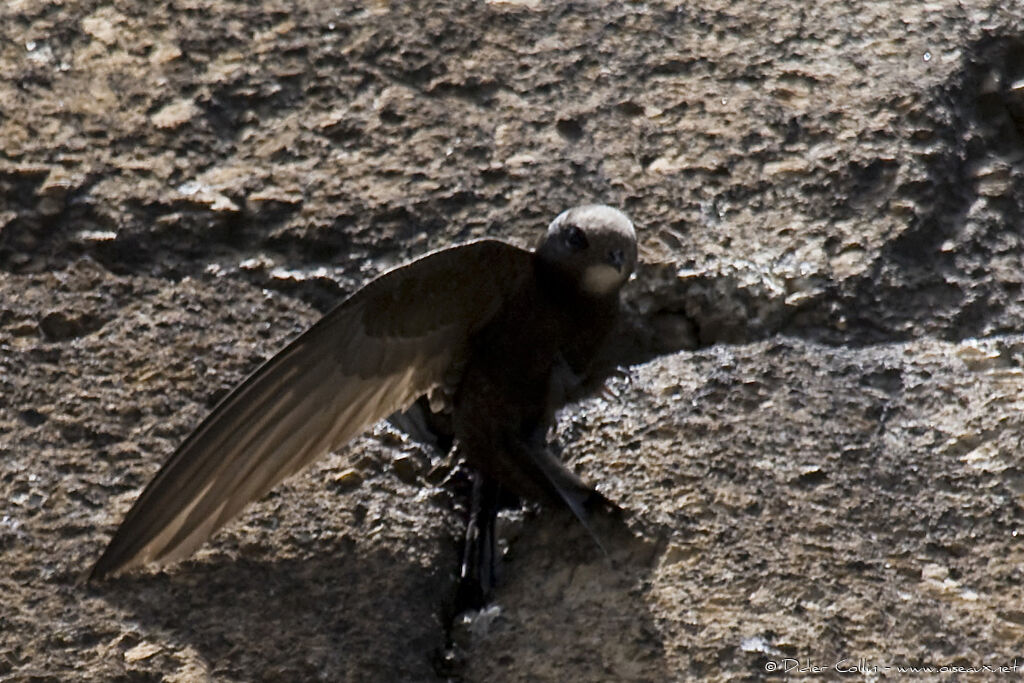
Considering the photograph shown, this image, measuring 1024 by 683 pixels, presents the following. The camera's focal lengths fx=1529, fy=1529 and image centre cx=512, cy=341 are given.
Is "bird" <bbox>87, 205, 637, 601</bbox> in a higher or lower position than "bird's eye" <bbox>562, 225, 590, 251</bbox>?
lower

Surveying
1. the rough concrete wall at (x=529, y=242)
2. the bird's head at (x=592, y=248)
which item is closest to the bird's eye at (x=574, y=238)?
the bird's head at (x=592, y=248)

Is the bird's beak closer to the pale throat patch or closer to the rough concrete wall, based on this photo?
the pale throat patch

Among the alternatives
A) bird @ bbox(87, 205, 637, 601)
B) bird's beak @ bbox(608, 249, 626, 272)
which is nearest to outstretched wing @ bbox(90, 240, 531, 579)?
bird @ bbox(87, 205, 637, 601)

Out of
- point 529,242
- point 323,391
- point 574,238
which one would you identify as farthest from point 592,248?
point 323,391

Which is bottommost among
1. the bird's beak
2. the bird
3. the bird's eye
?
the bird

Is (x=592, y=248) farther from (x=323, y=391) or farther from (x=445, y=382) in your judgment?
(x=323, y=391)

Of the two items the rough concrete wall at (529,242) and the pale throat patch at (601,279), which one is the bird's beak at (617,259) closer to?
the pale throat patch at (601,279)

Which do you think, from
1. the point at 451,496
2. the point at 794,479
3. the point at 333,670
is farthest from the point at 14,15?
the point at 794,479
